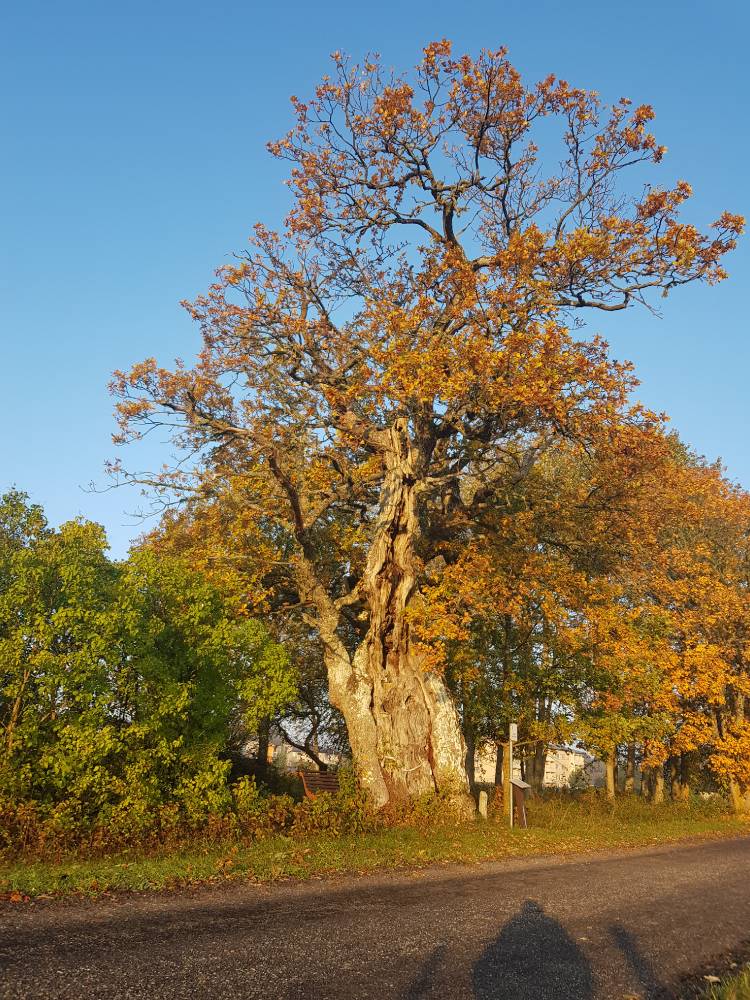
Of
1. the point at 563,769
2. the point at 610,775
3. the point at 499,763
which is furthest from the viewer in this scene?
the point at 563,769

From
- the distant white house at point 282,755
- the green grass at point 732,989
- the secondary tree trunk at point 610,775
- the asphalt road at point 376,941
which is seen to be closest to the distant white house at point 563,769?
the distant white house at point 282,755

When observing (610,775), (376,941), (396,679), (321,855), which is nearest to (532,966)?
(376,941)

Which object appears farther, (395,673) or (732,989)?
(395,673)

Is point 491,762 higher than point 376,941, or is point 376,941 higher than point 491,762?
point 491,762

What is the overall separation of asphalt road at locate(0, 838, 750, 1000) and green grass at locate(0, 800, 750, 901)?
0.63 meters

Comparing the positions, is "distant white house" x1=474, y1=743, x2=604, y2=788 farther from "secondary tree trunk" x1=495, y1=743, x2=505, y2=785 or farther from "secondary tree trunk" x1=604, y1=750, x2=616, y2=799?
"secondary tree trunk" x1=604, y1=750, x2=616, y2=799

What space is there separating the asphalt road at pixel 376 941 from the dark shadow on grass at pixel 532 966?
0.8 inches

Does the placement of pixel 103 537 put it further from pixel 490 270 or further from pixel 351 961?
pixel 490 270

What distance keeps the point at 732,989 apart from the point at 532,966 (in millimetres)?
1537

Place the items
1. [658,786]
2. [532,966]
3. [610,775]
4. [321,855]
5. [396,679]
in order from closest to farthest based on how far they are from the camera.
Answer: [532,966]
[321,855]
[396,679]
[610,775]
[658,786]

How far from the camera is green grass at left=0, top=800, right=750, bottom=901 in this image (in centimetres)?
870

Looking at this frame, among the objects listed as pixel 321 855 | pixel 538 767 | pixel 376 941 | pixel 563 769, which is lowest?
pixel 563 769

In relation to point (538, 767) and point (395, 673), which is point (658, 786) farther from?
point (395, 673)

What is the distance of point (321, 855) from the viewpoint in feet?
38.2
